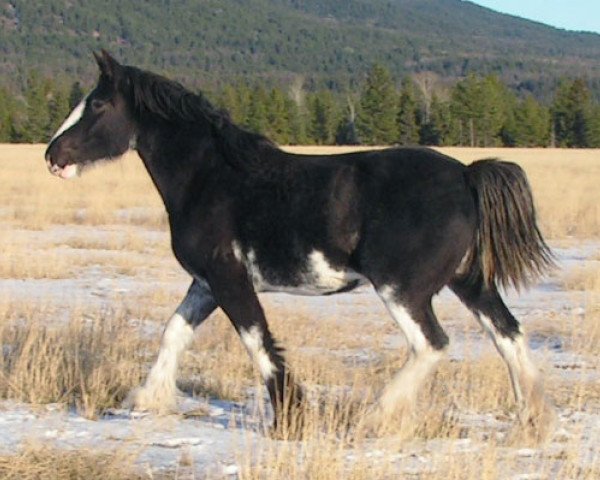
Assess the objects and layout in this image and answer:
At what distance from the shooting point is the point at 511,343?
560 centimetres

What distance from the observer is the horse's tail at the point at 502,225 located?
5.43 meters

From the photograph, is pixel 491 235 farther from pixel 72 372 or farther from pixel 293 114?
pixel 293 114

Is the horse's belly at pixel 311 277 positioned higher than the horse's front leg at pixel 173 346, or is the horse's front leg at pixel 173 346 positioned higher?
the horse's belly at pixel 311 277

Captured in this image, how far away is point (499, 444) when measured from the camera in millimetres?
5148

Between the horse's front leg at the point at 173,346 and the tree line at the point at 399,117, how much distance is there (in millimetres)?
62872

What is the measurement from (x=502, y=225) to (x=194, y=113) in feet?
6.22

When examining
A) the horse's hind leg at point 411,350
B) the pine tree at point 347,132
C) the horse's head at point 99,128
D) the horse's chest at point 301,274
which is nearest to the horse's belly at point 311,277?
the horse's chest at point 301,274

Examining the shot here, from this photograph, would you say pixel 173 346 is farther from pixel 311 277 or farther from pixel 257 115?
pixel 257 115

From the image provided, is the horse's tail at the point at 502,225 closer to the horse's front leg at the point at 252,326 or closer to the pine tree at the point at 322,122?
the horse's front leg at the point at 252,326

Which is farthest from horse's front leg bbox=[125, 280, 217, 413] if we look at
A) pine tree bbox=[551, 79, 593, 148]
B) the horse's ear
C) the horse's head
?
pine tree bbox=[551, 79, 593, 148]

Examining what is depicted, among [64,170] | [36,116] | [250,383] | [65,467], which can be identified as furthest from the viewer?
[36,116]

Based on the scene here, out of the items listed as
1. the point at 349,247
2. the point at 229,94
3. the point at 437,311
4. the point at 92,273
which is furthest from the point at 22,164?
the point at 229,94

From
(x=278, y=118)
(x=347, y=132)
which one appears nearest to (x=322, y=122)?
(x=347, y=132)

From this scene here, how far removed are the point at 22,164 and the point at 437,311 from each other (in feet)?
92.9
